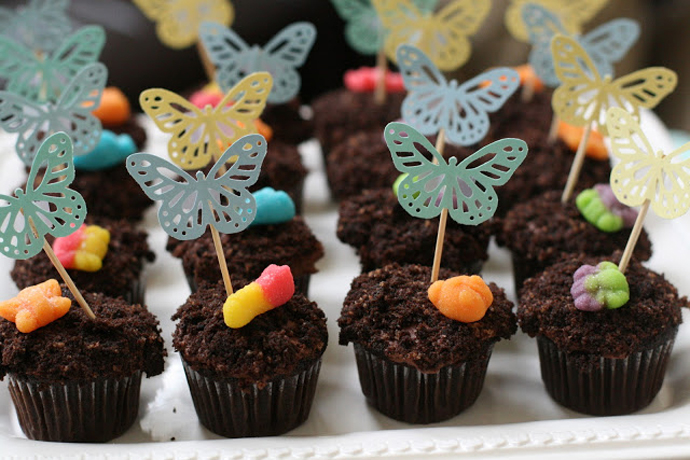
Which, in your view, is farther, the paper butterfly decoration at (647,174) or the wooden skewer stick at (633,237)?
the wooden skewer stick at (633,237)

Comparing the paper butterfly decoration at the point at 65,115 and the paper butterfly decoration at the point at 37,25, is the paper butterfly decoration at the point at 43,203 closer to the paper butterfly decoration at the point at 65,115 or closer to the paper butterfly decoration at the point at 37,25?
the paper butterfly decoration at the point at 65,115

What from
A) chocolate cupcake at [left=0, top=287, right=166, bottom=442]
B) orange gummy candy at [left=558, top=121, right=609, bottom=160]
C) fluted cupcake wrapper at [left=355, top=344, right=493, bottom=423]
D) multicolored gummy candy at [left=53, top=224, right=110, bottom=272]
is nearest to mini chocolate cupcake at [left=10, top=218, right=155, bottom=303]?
multicolored gummy candy at [left=53, top=224, right=110, bottom=272]

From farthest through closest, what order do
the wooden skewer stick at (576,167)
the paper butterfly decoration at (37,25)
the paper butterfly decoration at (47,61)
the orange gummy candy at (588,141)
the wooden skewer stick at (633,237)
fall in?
the paper butterfly decoration at (37,25)
the orange gummy candy at (588,141)
the paper butterfly decoration at (47,61)
the wooden skewer stick at (576,167)
the wooden skewer stick at (633,237)

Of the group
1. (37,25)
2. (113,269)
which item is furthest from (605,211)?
(37,25)

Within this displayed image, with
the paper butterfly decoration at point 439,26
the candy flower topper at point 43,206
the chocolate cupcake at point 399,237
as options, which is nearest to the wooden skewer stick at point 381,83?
the paper butterfly decoration at point 439,26

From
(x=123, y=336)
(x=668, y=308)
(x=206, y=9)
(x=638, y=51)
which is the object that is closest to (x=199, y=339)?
(x=123, y=336)
